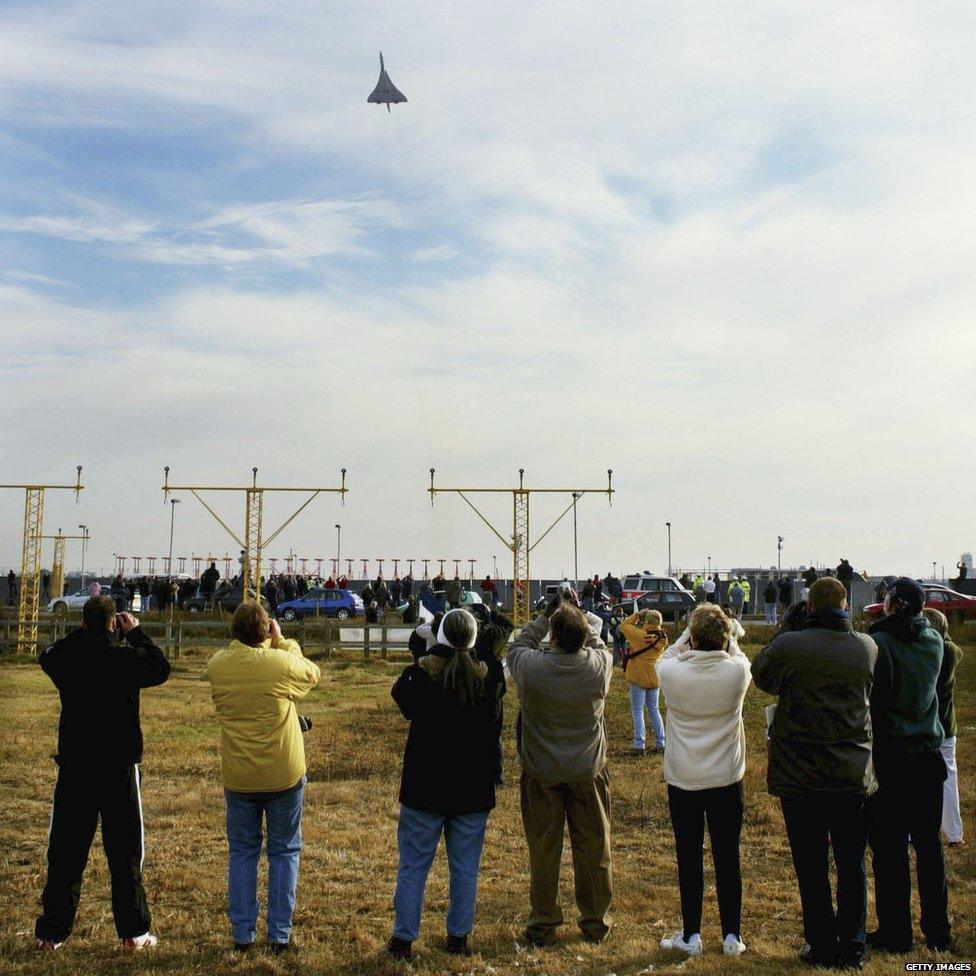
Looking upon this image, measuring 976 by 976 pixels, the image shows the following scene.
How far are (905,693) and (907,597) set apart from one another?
1.90 ft

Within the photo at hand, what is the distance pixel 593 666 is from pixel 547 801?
2.94 feet

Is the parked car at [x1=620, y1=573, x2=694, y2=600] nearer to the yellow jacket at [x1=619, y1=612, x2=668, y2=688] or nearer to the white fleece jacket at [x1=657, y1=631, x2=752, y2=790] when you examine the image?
the yellow jacket at [x1=619, y1=612, x2=668, y2=688]

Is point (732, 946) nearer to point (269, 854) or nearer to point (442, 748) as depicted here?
point (442, 748)

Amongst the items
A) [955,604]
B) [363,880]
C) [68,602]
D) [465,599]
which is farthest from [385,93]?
[68,602]

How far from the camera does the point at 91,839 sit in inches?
251

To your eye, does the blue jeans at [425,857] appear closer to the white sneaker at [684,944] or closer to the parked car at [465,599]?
the white sneaker at [684,944]

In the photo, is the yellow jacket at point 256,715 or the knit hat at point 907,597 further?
the knit hat at point 907,597

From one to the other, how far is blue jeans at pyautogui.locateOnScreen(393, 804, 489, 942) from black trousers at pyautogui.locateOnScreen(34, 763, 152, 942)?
5.16 feet

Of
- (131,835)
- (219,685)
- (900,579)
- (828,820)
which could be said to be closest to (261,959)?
(131,835)

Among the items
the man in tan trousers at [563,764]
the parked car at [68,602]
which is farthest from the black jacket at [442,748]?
the parked car at [68,602]

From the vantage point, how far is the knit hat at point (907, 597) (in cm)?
656

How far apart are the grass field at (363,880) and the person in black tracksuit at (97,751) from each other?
0.54 m

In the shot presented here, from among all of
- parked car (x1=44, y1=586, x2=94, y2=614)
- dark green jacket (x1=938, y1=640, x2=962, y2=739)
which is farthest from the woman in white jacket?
parked car (x1=44, y1=586, x2=94, y2=614)

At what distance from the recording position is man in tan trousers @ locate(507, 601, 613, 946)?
6598mm
